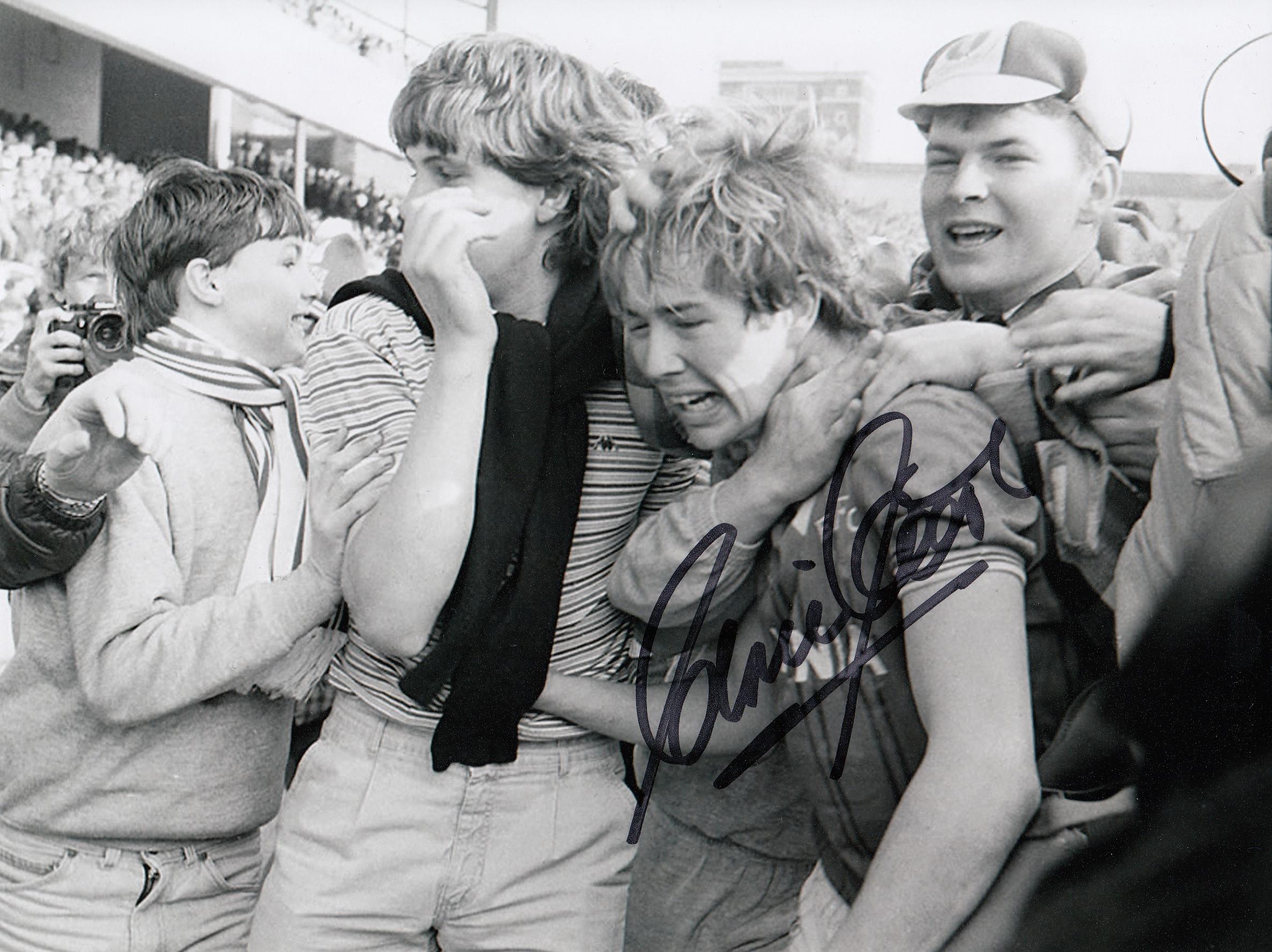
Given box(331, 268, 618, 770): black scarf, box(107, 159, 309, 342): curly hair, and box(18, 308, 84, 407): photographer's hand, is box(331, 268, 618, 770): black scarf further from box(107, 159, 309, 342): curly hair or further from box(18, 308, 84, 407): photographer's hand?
box(18, 308, 84, 407): photographer's hand

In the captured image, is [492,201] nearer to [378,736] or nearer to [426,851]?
[378,736]

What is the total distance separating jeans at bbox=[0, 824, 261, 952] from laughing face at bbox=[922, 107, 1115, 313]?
4.45 feet

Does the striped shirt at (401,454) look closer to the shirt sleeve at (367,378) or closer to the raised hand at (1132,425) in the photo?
the shirt sleeve at (367,378)

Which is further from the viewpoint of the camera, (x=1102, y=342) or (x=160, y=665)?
(x=160, y=665)

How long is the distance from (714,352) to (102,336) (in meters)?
1.21

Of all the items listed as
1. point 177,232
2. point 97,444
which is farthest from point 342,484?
→ point 177,232

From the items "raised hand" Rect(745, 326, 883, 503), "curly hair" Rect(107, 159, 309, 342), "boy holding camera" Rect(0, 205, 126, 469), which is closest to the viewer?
"raised hand" Rect(745, 326, 883, 503)

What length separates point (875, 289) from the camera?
141 centimetres

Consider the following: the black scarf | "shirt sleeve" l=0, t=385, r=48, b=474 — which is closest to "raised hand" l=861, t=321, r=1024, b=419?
the black scarf

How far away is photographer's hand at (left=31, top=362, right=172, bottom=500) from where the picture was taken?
Answer: 1518mm

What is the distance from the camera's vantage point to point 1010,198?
1.28 metres

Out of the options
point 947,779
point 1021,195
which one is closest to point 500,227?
point 1021,195

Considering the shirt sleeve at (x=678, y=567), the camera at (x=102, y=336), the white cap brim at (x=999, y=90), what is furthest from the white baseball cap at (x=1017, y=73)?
the camera at (x=102, y=336)

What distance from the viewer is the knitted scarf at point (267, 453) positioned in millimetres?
1717
